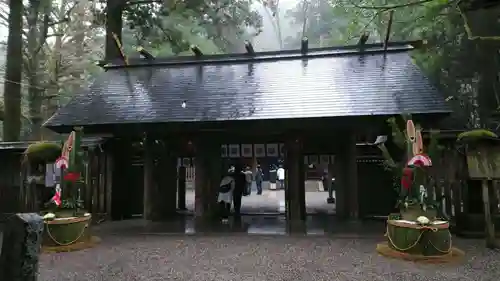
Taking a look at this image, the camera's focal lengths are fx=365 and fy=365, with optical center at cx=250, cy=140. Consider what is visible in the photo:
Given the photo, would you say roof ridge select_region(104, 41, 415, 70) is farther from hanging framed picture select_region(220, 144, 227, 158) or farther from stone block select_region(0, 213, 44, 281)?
stone block select_region(0, 213, 44, 281)

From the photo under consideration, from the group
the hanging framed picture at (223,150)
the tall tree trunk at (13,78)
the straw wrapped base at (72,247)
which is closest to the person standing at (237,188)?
the hanging framed picture at (223,150)

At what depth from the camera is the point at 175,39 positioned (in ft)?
52.1

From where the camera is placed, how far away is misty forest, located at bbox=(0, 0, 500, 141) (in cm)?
1145

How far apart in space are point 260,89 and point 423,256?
637 cm

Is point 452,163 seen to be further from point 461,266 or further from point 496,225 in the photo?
point 461,266

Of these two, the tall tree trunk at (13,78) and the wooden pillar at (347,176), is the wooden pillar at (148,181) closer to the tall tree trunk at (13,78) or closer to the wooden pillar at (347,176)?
the tall tree trunk at (13,78)

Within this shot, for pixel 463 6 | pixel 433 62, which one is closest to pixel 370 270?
pixel 463 6

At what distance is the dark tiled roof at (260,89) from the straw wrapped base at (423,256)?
3374 mm

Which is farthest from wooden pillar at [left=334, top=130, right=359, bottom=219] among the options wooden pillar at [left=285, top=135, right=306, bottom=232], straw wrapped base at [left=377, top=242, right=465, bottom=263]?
straw wrapped base at [left=377, top=242, right=465, bottom=263]

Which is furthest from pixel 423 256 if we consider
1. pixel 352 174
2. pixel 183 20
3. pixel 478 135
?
pixel 183 20

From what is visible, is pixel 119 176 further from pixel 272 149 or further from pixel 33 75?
pixel 33 75

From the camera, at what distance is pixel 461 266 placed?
5832 millimetres

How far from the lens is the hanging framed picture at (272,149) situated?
11.0 m

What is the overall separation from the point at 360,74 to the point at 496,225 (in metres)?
5.23
